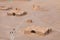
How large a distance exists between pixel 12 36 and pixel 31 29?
0.20 meters

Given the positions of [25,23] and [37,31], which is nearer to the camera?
[37,31]

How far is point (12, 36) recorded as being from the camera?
48.4 inches

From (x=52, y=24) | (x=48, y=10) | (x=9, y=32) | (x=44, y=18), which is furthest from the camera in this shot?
(x=48, y=10)

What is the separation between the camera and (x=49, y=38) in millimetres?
1231

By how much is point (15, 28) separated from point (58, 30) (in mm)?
361

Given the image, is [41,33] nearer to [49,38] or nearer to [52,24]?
[49,38]

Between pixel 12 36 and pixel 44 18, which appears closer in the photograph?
pixel 12 36

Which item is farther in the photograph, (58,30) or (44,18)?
(44,18)

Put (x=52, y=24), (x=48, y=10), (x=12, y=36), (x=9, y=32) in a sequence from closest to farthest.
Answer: (x=12, y=36), (x=9, y=32), (x=52, y=24), (x=48, y=10)

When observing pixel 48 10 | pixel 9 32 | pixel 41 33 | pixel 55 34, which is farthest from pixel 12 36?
pixel 48 10

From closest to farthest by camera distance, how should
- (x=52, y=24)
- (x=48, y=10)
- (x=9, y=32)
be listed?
(x=9, y=32) → (x=52, y=24) → (x=48, y=10)

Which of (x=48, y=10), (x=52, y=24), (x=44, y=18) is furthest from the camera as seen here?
(x=48, y=10)

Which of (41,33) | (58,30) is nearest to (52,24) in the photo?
(58,30)

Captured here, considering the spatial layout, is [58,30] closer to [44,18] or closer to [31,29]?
[31,29]
